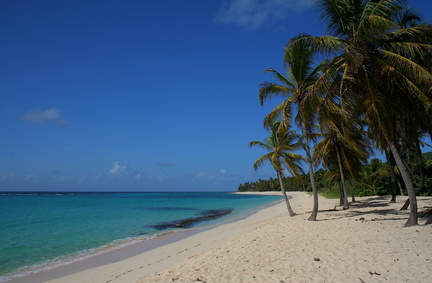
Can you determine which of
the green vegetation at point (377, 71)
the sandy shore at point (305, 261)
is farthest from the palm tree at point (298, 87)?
the sandy shore at point (305, 261)

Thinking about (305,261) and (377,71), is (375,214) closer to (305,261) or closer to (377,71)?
(377,71)

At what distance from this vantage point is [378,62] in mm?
9023

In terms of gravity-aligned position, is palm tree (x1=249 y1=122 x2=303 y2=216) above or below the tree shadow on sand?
above

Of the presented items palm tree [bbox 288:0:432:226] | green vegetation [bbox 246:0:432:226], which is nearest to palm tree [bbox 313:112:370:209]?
green vegetation [bbox 246:0:432:226]

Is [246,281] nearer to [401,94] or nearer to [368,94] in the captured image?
[368,94]

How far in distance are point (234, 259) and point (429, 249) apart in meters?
4.46

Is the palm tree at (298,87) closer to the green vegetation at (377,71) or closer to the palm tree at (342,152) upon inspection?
the green vegetation at (377,71)

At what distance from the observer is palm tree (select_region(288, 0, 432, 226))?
27.6 ft

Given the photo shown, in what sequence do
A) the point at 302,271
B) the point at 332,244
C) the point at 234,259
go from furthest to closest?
the point at 332,244 < the point at 234,259 < the point at 302,271

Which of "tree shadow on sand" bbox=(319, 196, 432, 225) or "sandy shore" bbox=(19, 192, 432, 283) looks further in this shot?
"tree shadow on sand" bbox=(319, 196, 432, 225)

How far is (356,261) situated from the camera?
5.68m

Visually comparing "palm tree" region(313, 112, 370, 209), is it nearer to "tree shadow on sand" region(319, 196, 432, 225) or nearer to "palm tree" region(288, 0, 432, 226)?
"tree shadow on sand" region(319, 196, 432, 225)

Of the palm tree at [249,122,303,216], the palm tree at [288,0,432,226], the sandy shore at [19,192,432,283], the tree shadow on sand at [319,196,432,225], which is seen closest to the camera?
the sandy shore at [19,192,432,283]

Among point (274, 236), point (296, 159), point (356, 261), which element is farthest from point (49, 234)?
point (356, 261)
